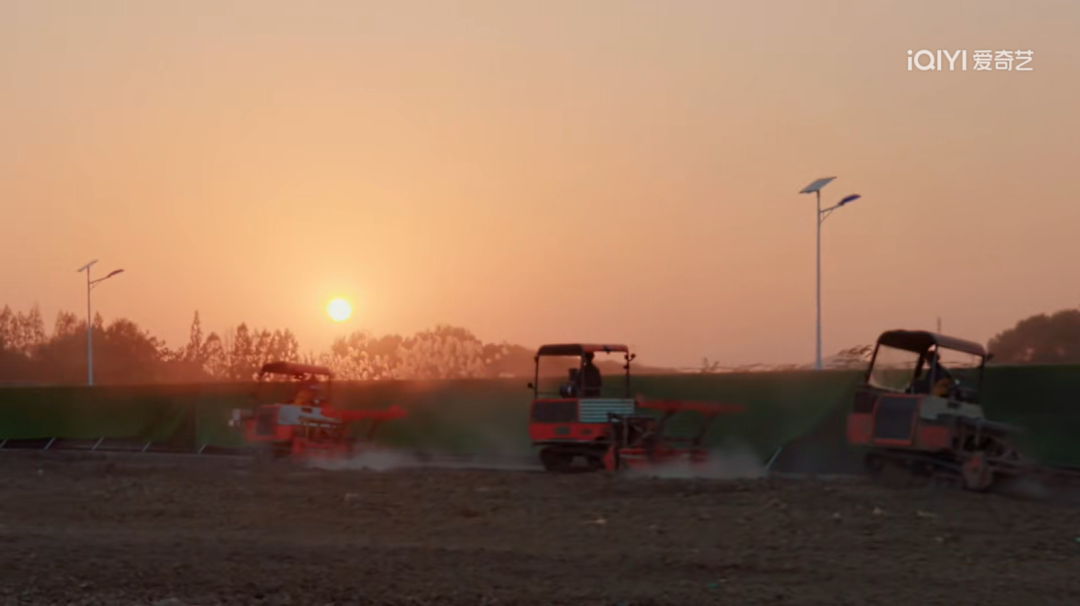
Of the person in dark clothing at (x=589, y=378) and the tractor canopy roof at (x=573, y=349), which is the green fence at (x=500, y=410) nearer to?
the person in dark clothing at (x=589, y=378)

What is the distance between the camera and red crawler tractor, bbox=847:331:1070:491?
62.8 ft

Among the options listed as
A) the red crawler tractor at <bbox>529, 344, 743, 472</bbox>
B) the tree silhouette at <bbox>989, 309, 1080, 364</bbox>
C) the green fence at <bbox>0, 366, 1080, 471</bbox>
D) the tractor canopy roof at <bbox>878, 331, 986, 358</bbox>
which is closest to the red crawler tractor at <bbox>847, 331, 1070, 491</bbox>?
the tractor canopy roof at <bbox>878, 331, 986, 358</bbox>

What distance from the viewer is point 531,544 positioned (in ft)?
41.1

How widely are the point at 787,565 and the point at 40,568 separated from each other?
7.13 meters

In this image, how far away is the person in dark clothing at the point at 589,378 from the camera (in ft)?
77.0

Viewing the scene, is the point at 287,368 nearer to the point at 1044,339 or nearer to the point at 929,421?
the point at 929,421

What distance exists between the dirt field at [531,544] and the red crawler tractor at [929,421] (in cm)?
237

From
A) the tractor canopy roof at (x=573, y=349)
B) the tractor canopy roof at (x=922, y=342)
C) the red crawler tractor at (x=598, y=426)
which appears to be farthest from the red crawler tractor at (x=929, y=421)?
the tractor canopy roof at (x=573, y=349)

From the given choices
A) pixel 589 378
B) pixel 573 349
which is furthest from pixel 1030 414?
pixel 573 349

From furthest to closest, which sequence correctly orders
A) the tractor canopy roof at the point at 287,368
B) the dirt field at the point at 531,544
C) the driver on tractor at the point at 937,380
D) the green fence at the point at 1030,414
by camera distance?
1. the tractor canopy roof at the point at 287,368
2. the green fence at the point at 1030,414
3. the driver on tractor at the point at 937,380
4. the dirt field at the point at 531,544

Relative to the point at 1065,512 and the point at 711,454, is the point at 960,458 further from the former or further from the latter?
the point at 711,454

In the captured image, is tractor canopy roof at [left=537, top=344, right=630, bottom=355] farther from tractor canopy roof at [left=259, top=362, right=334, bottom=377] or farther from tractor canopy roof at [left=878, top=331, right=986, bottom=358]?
tractor canopy roof at [left=259, top=362, right=334, bottom=377]

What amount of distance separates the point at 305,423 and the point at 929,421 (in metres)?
14.8

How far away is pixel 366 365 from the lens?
55.2m
